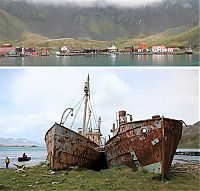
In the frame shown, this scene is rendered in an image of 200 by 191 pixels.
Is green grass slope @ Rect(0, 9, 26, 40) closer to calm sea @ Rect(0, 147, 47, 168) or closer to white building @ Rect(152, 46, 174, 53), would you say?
white building @ Rect(152, 46, 174, 53)

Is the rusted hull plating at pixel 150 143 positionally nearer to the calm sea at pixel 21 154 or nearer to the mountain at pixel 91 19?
the mountain at pixel 91 19

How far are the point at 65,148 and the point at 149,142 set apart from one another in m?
1.84

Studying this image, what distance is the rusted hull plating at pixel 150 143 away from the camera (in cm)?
805

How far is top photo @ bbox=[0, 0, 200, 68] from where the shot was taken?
6.36m

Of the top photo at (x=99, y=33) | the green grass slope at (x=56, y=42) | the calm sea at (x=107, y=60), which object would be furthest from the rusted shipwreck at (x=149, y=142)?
the green grass slope at (x=56, y=42)

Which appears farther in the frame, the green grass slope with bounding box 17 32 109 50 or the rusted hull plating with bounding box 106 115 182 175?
the rusted hull plating with bounding box 106 115 182 175

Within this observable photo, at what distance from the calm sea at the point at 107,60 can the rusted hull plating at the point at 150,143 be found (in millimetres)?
1829

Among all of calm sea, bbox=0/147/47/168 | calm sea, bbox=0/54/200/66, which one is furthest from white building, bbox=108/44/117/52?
calm sea, bbox=0/147/47/168

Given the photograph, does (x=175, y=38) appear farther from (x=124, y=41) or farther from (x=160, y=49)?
(x=124, y=41)

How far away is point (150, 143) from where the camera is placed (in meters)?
8.24

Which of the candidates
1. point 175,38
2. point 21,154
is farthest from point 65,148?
point 21,154

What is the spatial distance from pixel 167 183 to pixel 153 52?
2418 millimetres

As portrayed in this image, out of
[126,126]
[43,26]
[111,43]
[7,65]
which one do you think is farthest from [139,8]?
[126,126]

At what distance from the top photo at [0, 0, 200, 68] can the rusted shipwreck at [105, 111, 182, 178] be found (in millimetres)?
1948
